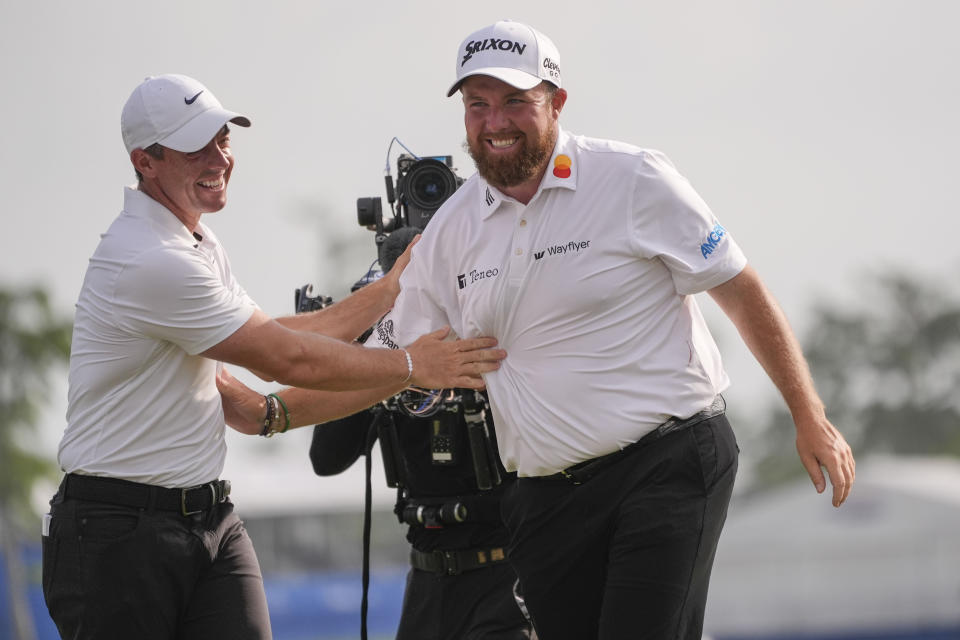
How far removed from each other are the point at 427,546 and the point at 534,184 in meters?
1.77

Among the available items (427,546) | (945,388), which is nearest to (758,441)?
(945,388)

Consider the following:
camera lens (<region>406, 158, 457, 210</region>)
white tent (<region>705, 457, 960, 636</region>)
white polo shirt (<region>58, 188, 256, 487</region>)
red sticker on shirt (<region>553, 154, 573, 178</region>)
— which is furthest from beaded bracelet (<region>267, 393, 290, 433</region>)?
white tent (<region>705, 457, 960, 636</region>)

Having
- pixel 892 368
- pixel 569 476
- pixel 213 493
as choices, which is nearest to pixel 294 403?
pixel 213 493

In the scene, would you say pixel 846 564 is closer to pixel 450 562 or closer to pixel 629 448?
pixel 450 562

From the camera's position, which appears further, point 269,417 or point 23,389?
point 23,389

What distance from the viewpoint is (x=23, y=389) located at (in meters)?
37.3

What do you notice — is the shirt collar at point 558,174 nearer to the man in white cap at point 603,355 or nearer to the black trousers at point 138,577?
the man in white cap at point 603,355

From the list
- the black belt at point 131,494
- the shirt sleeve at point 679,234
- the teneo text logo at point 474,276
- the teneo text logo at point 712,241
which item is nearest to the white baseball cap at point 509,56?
the shirt sleeve at point 679,234

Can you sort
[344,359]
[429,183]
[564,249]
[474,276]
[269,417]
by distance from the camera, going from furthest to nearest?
[429,183]
[269,417]
[344,359]
[474,276]
[564,249]

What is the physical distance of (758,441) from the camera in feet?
185

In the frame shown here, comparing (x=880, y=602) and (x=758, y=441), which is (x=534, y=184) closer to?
(x=880, y=602)

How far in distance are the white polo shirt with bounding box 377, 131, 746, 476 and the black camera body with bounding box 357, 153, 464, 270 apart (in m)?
1.14

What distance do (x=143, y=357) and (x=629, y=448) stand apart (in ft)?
5.37

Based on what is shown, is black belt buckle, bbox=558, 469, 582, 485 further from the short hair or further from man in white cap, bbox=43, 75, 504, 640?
the short hair
